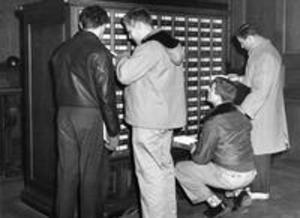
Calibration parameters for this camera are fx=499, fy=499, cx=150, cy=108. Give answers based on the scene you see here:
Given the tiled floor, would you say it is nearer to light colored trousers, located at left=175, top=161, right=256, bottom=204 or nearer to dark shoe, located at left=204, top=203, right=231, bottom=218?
dark shoe, located at left=204, top=203, right=231, bottom=218

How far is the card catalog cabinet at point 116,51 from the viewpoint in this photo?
148 inches

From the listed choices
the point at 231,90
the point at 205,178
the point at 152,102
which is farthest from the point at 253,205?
the point at 152,102

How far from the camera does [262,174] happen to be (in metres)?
4.35

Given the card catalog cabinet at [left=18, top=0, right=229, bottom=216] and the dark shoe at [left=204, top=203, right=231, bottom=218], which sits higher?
the card catalog cabinet at [left=18, top=0, right=229, bottom=216]

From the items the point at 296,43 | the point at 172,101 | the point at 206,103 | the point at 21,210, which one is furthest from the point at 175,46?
the point at 296,43

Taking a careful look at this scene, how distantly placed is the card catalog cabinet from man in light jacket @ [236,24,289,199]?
1.11 ft

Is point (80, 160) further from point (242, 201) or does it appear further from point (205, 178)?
point (242, 201)

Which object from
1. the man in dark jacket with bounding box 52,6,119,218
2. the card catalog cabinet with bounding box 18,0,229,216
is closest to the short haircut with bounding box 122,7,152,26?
the man in dark jacket with bounding box 52,6,119,218

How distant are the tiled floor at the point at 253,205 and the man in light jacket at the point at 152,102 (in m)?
0.68

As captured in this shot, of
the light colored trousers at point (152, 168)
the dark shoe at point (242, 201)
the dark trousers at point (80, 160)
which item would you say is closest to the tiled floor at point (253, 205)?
the dark shoe at point (242, 201)

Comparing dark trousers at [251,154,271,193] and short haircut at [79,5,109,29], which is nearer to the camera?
short haircut at [79,5,109,29]

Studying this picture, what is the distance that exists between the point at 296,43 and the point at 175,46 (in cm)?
265

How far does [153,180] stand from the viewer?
3350mm

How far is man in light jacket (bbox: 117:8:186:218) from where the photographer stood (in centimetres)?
324
